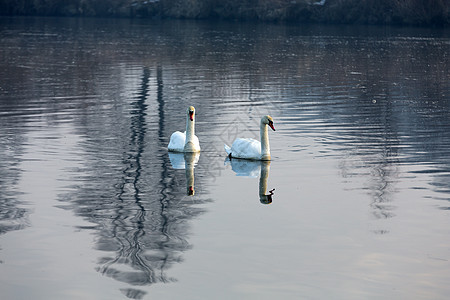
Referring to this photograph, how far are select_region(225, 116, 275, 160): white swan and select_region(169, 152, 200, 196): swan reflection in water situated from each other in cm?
77

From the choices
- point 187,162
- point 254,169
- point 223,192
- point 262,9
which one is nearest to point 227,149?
point 187,162

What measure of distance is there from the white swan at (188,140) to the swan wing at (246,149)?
939mm

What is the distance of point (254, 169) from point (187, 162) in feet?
5.03

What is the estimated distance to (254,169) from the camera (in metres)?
17.2

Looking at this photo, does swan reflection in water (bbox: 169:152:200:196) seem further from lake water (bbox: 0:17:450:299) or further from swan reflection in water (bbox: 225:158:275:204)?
swan reflection in water (bbox: 225:158:275:204)

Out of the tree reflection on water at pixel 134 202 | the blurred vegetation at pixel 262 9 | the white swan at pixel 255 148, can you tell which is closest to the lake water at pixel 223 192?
the tree reflection on water at pixel 134 202

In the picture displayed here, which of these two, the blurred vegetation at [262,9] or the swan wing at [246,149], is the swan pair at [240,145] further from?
the blurred vegetation at [262,9]

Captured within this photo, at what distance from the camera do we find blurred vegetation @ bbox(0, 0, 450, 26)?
87812 millimetres

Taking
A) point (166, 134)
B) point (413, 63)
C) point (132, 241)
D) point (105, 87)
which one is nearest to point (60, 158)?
point (166, 134)

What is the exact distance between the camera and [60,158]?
58.9 ft

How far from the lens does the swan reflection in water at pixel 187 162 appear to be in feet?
53.1

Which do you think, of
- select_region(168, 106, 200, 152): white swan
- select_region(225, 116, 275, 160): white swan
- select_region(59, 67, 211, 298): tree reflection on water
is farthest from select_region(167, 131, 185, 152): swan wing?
select_region(225, 116, 275, 160): white swan

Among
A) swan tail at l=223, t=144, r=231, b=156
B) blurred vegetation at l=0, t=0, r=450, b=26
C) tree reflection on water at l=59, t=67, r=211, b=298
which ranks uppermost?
blurred vegetation at l=0, t=0, r=450, b=26

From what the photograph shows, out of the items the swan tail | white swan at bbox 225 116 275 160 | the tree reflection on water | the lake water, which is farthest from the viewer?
the swan tail
